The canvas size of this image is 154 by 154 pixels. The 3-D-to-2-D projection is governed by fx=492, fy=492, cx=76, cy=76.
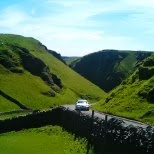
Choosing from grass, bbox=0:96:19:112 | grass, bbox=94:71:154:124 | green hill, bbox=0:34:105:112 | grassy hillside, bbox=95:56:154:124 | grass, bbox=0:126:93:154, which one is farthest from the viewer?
green hill, bbox=0:34:105:112

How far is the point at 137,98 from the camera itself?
3484 inches

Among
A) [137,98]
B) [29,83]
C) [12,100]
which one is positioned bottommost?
[12,100]

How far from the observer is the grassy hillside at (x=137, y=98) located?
Result: 3032 inches

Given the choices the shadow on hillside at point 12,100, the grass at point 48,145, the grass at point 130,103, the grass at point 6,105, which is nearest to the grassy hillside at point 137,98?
the grass at point 130,103

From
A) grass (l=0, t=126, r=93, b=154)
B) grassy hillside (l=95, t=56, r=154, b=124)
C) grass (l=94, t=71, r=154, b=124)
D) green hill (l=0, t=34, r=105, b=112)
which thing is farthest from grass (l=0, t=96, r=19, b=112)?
grass (l=0, t=126, r=93, b=154)

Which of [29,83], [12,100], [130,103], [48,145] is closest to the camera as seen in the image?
[48,145]

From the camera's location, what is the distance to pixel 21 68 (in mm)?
182750

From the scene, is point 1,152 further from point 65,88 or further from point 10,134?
point 65,88

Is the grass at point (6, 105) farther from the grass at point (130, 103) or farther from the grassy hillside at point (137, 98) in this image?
the grass at point (130, 103)

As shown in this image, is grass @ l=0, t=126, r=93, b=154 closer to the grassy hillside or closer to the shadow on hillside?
the grassy hillside

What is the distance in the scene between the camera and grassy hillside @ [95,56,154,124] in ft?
253

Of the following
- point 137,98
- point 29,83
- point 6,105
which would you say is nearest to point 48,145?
point 137,98

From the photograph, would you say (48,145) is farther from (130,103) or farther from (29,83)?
(29,83)

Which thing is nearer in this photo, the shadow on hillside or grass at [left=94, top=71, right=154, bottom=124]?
grass at [left=94, top=71, right=154, bottom=124]
